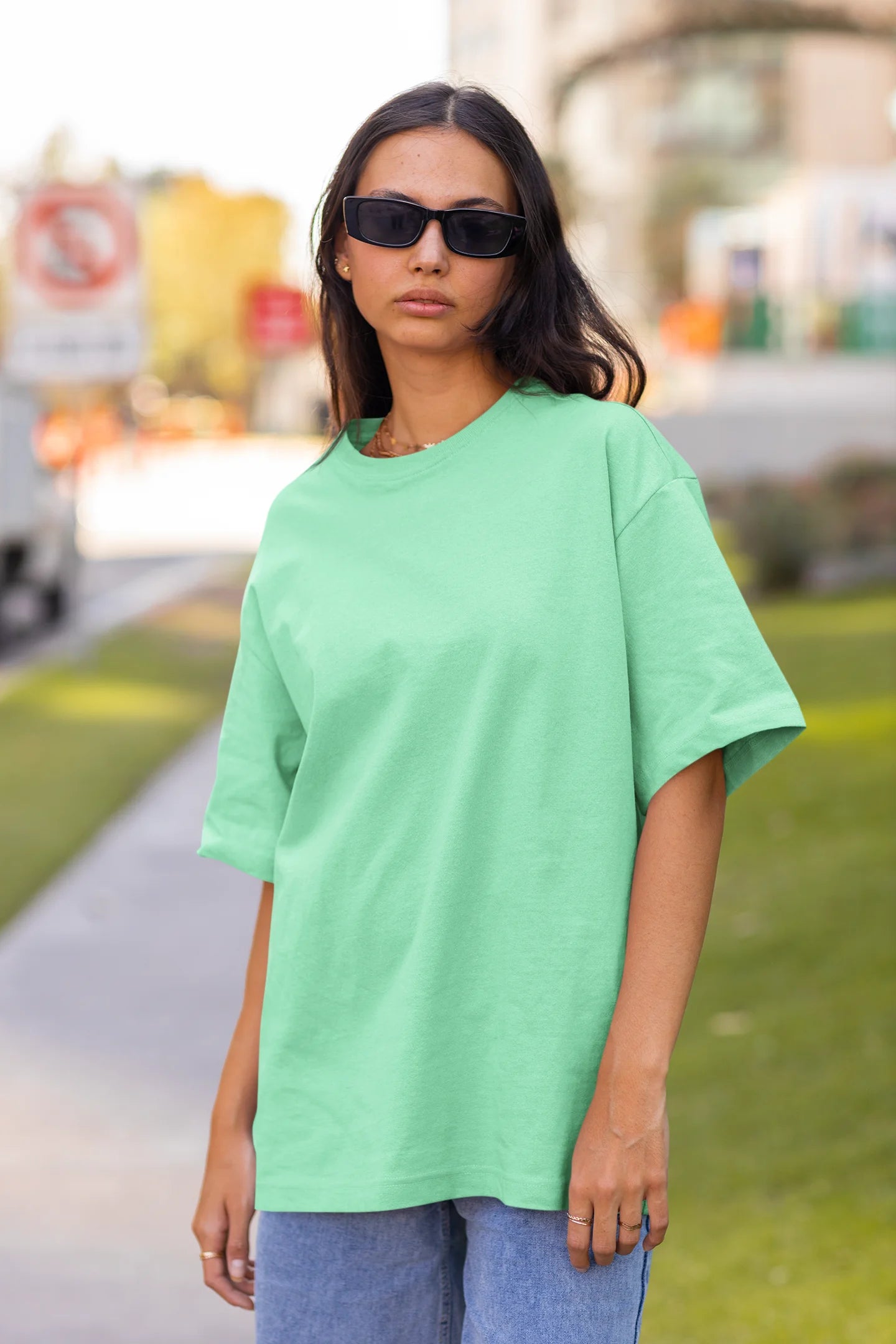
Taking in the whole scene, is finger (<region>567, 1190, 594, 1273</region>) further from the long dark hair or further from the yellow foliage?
the yellow foliage

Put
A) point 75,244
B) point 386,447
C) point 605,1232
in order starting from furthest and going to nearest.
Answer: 1. point 75,244
2. point 386,447
3. point 605,1232

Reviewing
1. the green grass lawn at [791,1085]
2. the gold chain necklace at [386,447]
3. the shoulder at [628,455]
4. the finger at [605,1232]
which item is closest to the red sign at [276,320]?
the green grass lawn at [791,1085]

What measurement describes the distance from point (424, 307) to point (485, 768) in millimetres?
478

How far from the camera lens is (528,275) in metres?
1.72

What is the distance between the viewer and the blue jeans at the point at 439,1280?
1527 millimetres

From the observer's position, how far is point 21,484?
1338 cm

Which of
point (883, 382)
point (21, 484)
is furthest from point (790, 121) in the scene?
point (21, 484)

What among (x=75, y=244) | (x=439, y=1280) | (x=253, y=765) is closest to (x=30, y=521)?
(x=75, y=244)

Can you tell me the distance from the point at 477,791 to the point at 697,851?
21 cm

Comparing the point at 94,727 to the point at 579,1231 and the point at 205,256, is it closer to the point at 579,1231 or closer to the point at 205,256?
the point at 579,1231

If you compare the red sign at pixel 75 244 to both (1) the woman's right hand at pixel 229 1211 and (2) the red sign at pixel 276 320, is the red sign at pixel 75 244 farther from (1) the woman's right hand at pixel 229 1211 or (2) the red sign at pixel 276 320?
(2) the red sign at pixel 276 320

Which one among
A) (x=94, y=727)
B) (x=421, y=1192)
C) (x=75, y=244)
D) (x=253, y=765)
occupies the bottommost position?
(x=94, y=727)

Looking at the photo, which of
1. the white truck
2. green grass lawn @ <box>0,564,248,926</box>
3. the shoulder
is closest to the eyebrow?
the shoulder

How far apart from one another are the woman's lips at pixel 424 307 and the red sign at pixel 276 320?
37.4m
